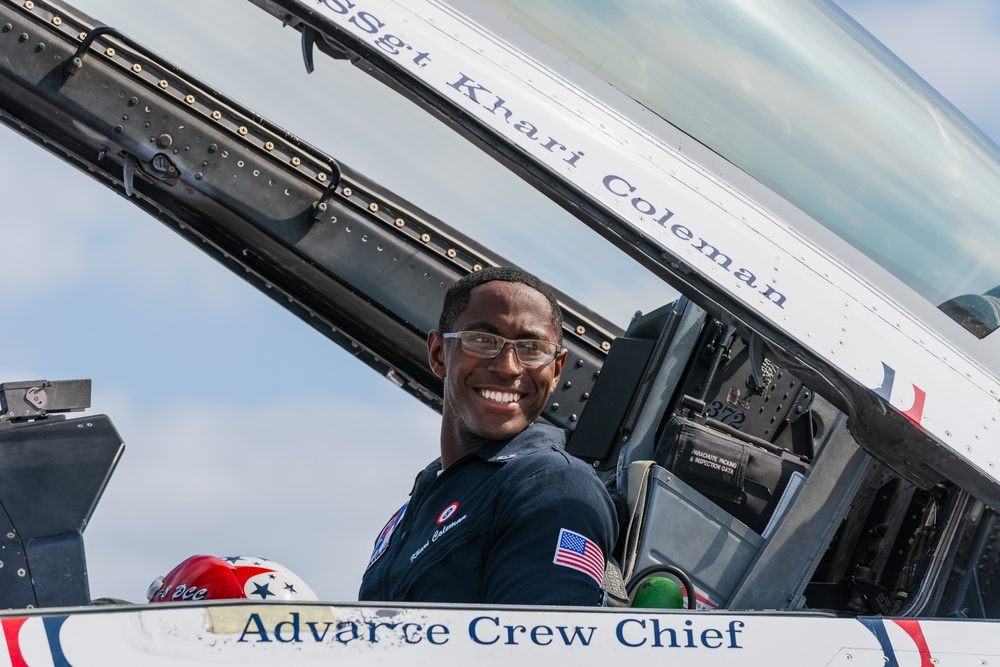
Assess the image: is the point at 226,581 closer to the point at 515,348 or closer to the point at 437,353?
the point at 437,353

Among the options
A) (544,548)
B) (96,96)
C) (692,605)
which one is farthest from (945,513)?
(96,96)

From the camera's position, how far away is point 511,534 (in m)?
1.80

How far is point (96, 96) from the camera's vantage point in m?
3.57

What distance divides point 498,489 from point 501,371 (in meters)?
0.26

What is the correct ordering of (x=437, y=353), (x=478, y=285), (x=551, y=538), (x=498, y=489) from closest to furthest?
(x=551, y=538) < (x=498, y=489) < (x=478, y=285) < (x=437, y=353)

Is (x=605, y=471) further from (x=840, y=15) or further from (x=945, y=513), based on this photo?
(x=840, y=15)

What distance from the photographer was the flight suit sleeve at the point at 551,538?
1.71 m

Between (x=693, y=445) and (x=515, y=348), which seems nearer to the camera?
(x=515, y=348)

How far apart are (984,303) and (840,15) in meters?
0.74

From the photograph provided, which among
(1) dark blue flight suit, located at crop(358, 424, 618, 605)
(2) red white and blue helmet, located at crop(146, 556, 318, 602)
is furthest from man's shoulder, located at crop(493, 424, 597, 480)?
(2) red white and blue helmet, located at crop(146, 556, 318, 602)

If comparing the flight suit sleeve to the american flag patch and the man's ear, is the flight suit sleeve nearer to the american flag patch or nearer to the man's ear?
the american flag patch

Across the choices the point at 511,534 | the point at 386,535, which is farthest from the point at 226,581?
the point at 511,534

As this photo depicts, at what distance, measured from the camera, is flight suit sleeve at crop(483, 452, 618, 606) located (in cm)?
171

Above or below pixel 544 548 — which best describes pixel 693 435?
above
